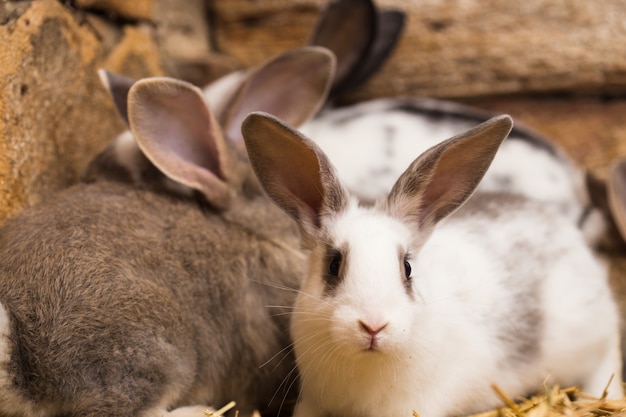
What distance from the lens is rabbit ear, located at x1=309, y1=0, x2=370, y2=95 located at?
3.56m

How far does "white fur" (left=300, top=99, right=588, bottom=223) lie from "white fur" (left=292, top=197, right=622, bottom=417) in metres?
0.63

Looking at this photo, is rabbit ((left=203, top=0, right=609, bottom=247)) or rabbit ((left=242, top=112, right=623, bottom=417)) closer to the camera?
rabbit ((left=242, top=112, right=623, bottom=417))

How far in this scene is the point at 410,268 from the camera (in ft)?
6.98

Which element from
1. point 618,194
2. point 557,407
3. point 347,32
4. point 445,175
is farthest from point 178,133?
point 618,194

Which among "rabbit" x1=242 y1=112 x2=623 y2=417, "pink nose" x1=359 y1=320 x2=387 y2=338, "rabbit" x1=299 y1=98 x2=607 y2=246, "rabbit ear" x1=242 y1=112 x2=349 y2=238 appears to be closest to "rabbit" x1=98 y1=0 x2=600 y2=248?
"rabbit" x1=299 y1=98 x2=607 y2=246

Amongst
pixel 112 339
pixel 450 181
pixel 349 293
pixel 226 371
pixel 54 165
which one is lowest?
pixel 226 371

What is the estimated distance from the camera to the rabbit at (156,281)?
2.16 meters

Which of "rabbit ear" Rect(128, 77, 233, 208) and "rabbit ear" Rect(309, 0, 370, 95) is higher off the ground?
"rabbit ear" Rect(309, 0, 370, 95)

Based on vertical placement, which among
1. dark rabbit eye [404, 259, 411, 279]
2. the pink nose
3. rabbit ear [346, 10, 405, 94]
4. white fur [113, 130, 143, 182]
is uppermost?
rabbit ear [346, 10, 405, 94]

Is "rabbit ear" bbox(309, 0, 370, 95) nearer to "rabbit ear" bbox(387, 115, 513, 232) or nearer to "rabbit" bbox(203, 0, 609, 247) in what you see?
"rabbit" bbox(203, 0, 609, 247)

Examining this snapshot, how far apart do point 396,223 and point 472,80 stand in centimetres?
188

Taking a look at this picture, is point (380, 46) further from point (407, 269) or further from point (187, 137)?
point (407, 269)

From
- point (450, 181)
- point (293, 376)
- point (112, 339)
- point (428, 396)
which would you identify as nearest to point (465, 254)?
point (450, 181)

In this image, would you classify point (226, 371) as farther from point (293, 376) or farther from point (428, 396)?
point (428, 396)
